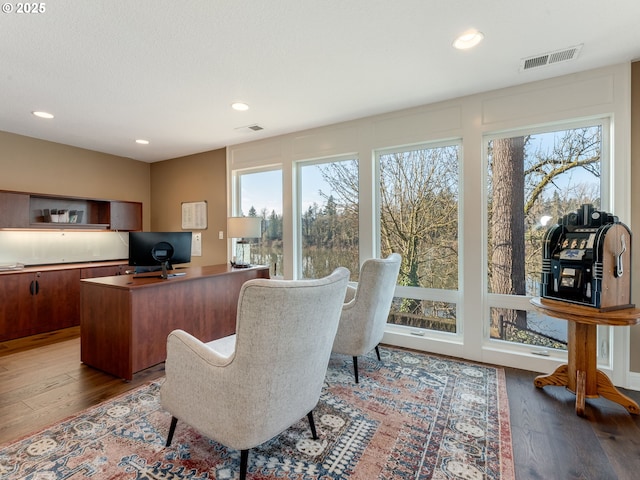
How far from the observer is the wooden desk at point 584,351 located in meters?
2.07

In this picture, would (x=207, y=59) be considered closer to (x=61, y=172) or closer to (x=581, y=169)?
(x=581, y=169)

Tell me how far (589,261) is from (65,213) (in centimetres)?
599

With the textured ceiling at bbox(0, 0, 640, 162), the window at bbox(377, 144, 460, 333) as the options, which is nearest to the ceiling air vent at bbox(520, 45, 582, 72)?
the textured ceiling at bbox(0, 0, 640, 162)

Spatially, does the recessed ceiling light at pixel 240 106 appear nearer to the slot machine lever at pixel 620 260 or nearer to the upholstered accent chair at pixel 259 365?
the upholstered accent chair at pixel 259 365

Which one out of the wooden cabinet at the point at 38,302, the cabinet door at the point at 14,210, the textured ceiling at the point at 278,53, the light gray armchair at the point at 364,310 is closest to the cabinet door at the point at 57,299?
the wooden cabinet at the point at 38,302

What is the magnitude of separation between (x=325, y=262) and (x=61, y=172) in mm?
4049

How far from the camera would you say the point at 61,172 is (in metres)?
4.48

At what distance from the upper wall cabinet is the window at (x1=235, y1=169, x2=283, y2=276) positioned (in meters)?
2.01

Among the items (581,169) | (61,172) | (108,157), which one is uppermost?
(108,157)

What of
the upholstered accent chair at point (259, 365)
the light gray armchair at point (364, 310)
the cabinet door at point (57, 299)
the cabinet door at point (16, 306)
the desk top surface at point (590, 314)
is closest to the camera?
the upholstered accent chair at point (259, 365)

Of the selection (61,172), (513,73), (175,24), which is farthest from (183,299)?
(513,73)

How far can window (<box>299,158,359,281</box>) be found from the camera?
150 inches

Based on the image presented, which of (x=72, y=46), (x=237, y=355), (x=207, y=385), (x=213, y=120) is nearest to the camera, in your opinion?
(x=237, y=355)

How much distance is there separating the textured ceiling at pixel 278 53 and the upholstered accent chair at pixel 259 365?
164 centimetres
